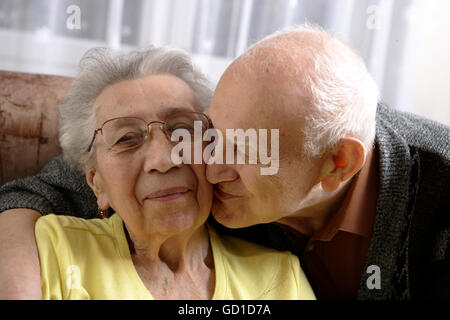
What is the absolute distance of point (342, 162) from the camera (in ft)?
4.11

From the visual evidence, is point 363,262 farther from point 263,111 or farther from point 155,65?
point 155,65

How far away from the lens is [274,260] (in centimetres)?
138

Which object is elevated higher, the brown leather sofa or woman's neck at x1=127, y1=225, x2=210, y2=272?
the brown leather sofa

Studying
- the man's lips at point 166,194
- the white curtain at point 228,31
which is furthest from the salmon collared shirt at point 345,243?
the white curtain at point 228,31

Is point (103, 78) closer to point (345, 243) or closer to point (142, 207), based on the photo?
point (142, 207)

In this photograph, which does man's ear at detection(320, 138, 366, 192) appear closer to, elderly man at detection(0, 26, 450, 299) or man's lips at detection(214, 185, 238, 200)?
elderly man at detection(0, 26, 450, 299)

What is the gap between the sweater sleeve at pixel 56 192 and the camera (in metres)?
1.39

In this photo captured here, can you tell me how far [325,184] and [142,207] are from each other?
46 cm

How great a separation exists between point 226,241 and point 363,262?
394 millimetres

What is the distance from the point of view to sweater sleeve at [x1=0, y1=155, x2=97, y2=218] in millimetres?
1391

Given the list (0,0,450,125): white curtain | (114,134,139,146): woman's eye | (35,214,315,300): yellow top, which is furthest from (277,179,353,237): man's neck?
(0,0,450,125): white curtain

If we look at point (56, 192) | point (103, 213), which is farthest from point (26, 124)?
point (103, 213)

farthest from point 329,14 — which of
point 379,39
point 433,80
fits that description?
point 433,80

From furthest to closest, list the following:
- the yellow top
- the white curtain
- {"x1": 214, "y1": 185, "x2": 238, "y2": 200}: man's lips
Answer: the white curtain < {"x1": 214, "y1": 185, "x2": 238, "y2": 200}: man's lips < the yellow top
